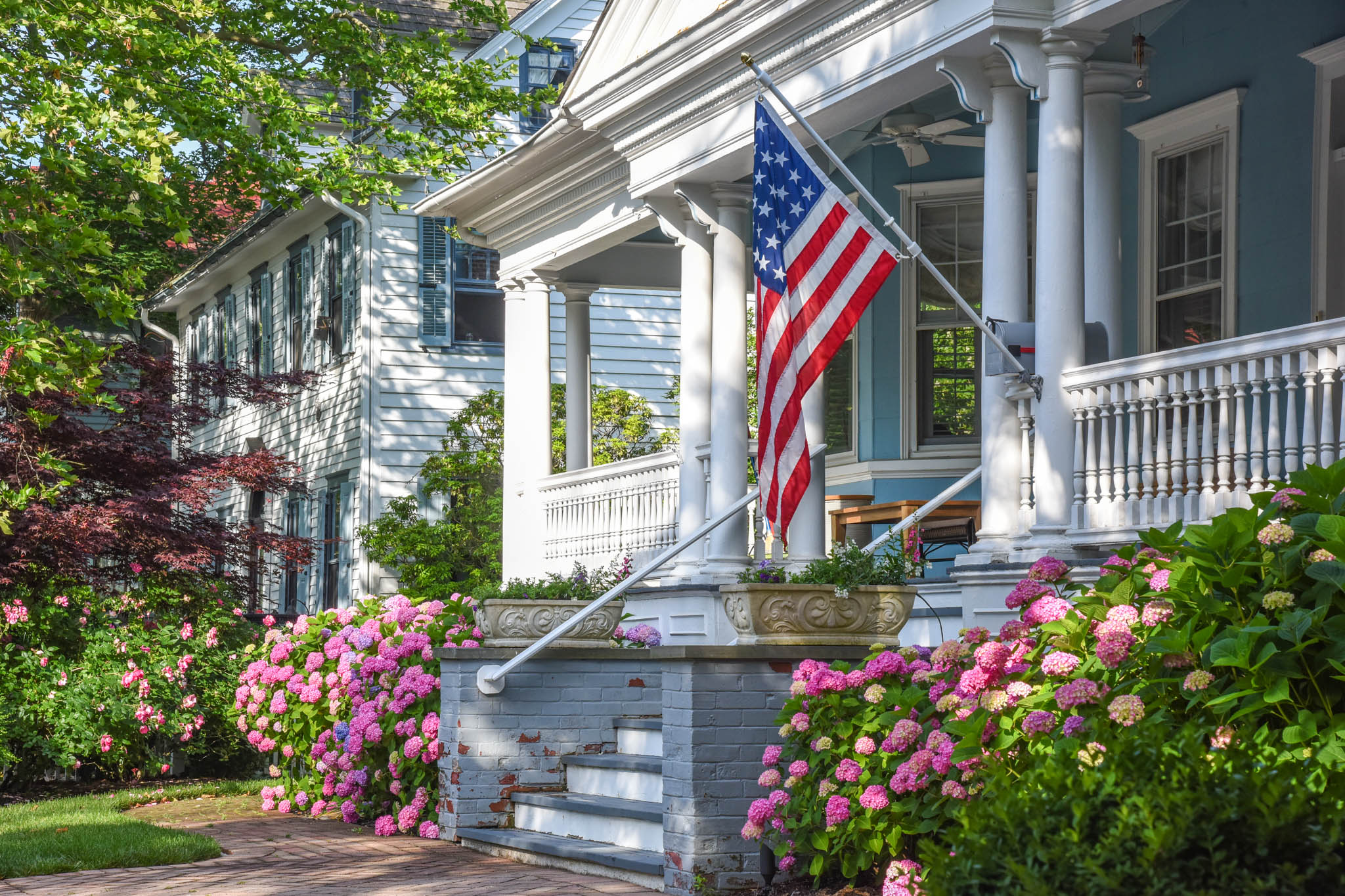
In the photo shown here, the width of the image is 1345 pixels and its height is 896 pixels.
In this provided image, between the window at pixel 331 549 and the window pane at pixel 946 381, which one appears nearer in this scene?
the window pane at pixel 946 381

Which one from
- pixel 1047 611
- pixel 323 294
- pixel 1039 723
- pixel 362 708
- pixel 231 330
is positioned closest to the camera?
pixel 1039 723

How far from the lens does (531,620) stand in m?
8.73

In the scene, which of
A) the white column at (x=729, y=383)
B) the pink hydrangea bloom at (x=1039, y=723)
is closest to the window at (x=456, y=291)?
the white column at (x=729, y=383)

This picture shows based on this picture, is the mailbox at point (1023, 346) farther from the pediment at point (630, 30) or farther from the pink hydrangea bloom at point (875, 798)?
the pediment at point (630, 30)

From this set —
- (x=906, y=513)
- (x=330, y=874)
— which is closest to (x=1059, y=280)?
(x=906, y=513)

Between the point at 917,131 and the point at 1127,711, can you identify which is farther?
the point at 917,131

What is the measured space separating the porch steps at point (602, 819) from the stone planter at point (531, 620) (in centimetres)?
52

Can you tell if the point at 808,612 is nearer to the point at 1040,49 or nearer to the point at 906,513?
the point at 1040,49

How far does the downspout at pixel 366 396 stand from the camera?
61.3ft

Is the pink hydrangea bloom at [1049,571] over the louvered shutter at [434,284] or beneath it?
beneath

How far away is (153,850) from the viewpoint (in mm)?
8227

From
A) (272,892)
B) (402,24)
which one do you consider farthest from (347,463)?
(272,892)

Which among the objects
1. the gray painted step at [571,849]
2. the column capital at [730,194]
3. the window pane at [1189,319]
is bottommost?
the gray painted step at [571,849]

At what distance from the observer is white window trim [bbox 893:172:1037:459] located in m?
12.0
